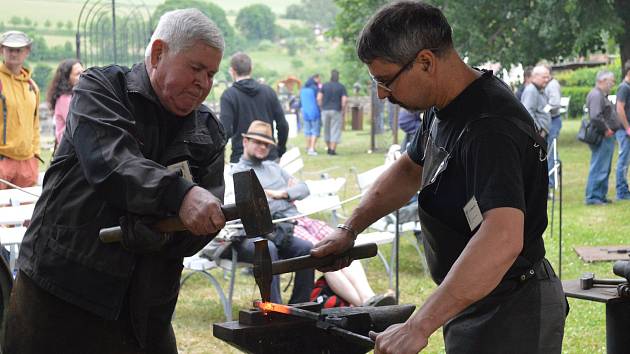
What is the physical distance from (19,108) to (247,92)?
2134 millimetres

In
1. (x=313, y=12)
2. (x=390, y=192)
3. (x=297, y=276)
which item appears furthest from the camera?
(x=313, y=12)

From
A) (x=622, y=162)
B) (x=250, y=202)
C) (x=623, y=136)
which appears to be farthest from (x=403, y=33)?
(x=622, y=162)

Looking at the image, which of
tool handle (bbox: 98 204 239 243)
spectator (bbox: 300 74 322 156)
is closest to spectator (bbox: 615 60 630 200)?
spectator (bbox: 300 74 322 156)

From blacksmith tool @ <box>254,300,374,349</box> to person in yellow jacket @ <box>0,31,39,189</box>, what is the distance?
5682 millimetres

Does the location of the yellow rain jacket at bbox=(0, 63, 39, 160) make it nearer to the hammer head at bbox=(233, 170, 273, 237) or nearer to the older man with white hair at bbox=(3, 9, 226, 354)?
the older man with white hair at bbox=(3, 9, 226, 354)

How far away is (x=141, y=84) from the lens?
2893 mm

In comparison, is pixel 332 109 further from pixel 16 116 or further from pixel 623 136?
pixel 16 116

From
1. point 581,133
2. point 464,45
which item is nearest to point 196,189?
point 581,133

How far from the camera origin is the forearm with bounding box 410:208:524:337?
2402 millimetres

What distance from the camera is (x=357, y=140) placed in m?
24.6

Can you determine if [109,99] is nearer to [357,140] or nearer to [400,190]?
[400,190]

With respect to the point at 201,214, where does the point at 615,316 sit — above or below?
below

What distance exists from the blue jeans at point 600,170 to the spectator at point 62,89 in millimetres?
7437

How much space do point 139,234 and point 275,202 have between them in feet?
15.1
